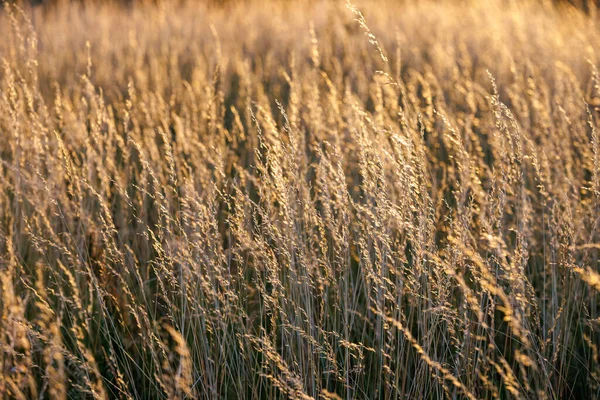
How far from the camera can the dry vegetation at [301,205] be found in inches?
73.4

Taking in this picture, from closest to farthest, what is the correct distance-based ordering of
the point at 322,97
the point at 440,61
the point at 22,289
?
the point at 22,289 → the point at 322,97 → the point at 440,61

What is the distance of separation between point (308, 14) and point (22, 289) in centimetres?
607

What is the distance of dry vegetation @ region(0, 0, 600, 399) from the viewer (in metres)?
1.86

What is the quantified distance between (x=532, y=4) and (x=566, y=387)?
7.47 metres

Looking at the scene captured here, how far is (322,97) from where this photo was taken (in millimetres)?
4445

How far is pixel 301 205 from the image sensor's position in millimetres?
2391

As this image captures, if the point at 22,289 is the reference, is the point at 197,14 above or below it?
above

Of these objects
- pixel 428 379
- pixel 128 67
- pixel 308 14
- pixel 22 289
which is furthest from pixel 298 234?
pixel 308 14

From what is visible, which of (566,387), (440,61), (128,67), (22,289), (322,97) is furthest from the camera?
(128,67)

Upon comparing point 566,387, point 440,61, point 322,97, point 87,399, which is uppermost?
point 440,61

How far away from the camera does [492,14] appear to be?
6.57m

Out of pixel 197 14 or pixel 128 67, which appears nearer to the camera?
pixel 128 67

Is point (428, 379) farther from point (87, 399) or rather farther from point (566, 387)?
point (87, 399)

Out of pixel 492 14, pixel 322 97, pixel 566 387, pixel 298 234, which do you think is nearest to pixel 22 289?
pixel 298 234
